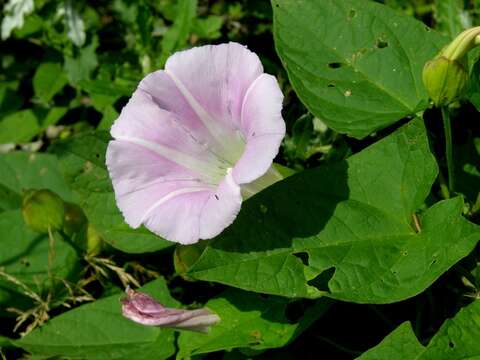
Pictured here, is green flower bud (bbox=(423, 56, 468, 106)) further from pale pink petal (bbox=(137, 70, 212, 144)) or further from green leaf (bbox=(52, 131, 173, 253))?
green leaf (bbox=(52, 131, 173, 253))

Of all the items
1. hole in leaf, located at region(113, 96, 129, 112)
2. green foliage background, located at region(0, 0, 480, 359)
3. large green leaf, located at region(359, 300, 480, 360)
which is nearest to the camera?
large green leaf, located at region(359, 300, 480, 360)

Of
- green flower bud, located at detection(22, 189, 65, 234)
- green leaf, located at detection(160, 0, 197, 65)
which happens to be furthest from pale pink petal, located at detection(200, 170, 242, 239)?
green leaf, located at detection(160, 0, 197, 65)

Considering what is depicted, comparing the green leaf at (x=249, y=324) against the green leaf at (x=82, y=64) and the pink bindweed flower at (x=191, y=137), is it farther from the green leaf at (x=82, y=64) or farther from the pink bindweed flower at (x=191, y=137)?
the green leaf at (x=82, y=64)

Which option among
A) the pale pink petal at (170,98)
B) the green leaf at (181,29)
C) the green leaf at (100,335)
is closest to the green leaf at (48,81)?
the green leaf at (181,29)

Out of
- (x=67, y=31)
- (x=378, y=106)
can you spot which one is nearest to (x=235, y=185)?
(x=378, y=106)

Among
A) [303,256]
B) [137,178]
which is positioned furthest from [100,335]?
[303,256]
